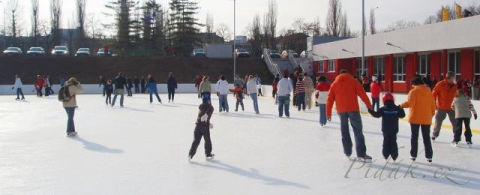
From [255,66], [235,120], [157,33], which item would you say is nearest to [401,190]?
[235,120]

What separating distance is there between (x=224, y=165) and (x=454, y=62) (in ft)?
78.1

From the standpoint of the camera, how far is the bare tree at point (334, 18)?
59844mm

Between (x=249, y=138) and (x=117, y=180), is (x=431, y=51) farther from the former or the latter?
(x=117, y=180)

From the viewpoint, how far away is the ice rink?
5.82 metres

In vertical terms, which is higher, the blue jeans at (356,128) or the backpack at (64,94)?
the backpack at (64,94)

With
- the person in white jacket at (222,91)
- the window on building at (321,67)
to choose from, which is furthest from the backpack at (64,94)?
the window on building at (321,67)

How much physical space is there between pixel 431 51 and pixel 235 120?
18.7 metres

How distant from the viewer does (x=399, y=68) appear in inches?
1303

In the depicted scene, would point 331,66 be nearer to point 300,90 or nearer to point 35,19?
point 300,90

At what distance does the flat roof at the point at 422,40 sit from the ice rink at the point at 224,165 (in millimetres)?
14382

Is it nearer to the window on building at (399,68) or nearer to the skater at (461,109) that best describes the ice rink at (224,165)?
the skater at (461,109)

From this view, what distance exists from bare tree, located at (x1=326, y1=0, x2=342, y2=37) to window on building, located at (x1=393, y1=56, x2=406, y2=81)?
26974mm

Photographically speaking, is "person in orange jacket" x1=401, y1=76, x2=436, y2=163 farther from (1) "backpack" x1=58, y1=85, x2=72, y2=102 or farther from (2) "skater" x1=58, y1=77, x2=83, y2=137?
(1) "backpack" x1=58, y1=85, x2=72, y2=102

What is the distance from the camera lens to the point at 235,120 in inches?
571
